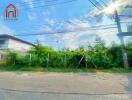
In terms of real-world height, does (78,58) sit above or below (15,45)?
below

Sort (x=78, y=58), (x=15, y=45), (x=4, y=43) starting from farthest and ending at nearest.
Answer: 1. (x=15, y=45)
2. (x=4, y=43)
3. (x=78, y=58)

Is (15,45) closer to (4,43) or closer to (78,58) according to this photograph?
(4,43)

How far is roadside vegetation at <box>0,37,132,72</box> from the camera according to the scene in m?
12.8

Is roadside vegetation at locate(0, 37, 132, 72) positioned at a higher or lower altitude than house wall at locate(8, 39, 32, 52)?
lower

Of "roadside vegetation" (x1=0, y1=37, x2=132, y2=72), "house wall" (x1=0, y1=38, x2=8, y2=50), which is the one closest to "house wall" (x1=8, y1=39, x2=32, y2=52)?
"house wall" (x1=0, y1=38, x2=8, y2=50)

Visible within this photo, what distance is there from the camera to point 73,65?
13.6 metres

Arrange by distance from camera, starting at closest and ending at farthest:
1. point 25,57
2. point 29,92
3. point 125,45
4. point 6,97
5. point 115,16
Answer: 1. point 6,97
2. point 29,92
3. point 115,16
4. point 125,45
5. point 25,57

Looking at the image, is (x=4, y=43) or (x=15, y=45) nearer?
(x=4, y=43)

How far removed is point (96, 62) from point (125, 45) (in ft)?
8.87

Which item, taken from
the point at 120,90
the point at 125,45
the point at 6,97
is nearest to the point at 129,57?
the point at 125,45

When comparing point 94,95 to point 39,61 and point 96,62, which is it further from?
point 39,61

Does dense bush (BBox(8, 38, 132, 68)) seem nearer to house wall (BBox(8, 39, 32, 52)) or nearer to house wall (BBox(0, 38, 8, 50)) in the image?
house wall (BBox(8, 39, 32, 52))

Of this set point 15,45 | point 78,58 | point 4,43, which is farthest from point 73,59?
point 4,43

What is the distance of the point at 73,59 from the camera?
13.7 meters
